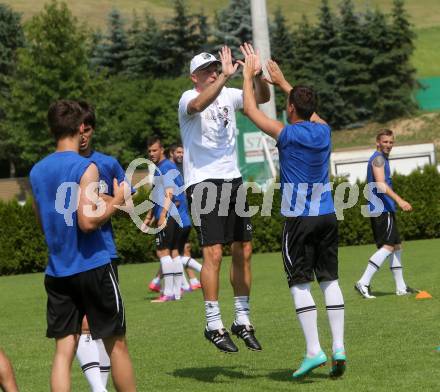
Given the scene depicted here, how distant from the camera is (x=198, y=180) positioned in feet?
30.0

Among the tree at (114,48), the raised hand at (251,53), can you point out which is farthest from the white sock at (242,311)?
the tree at (114,48)

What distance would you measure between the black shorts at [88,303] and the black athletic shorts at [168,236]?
29.9ft

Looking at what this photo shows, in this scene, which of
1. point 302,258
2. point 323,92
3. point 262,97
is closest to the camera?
point 302,258

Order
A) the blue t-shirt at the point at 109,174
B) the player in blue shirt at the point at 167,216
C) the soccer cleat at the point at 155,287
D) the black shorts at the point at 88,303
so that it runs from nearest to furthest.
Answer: the black shorts at the point at 88,303
the blue t-shirt at the point at 109,174
the player in blue shirt at the point at 167,216
the soccer cleat at the point at 155,287

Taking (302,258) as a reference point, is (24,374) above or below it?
below

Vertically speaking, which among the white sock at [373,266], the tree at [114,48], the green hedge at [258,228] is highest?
the tree at [114,48]

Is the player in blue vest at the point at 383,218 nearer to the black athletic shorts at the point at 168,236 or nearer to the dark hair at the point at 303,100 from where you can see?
the black athletic shorts at the point at 168,236

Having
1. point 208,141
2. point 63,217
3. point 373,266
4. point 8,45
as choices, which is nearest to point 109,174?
point 63,217

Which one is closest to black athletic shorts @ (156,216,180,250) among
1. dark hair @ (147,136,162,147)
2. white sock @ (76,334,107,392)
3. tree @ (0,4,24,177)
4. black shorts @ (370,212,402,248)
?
dark hair @ (147,136,162,147)

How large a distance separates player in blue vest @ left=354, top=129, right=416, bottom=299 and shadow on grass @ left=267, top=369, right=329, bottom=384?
5.41 meters

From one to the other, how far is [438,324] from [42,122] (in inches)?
2128

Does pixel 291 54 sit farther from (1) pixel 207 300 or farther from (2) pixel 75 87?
(1) pixel 207 300

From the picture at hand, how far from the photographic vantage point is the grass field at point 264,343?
27.0 ft

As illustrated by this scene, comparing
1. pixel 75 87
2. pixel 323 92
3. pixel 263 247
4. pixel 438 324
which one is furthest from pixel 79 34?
pixel 438 324
